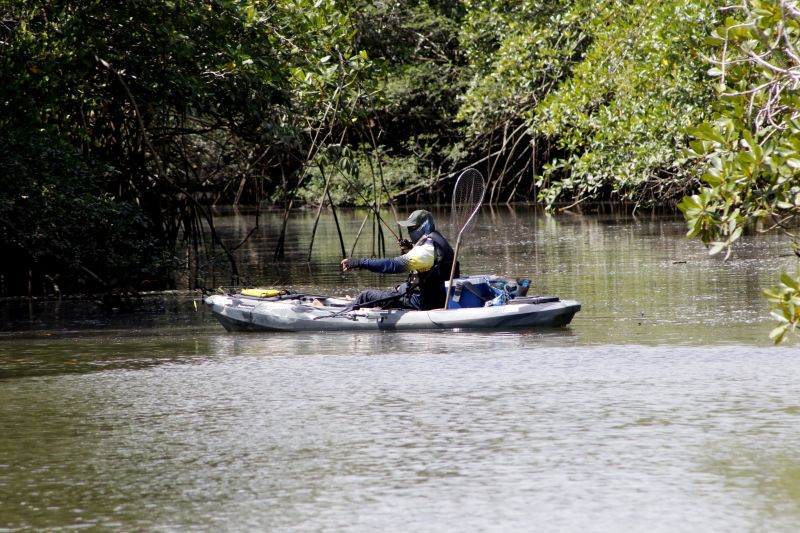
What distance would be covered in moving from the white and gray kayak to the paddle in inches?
36.6

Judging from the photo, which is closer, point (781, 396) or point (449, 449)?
point (449, 449)

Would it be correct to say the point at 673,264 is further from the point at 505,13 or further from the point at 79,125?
the point at 505,13

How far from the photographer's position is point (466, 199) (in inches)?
469

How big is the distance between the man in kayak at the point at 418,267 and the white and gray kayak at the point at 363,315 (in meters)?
0.21

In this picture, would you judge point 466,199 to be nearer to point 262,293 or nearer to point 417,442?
point 262,293

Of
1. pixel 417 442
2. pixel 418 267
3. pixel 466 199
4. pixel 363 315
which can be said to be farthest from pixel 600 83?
pixel 417 442

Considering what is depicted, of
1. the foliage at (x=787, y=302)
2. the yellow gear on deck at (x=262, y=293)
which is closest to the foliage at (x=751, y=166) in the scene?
the foliage at (x=787, y=302)

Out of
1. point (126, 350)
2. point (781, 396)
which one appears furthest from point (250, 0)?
point (781, 396)

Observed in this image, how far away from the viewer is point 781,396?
788 centimetres

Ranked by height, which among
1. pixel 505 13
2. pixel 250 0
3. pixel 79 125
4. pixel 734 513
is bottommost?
pixel 734 513

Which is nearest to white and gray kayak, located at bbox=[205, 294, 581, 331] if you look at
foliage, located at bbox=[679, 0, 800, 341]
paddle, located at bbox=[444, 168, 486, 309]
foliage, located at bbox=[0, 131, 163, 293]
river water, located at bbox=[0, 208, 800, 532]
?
river water, located at bbox=[0, 208, 800, 532]

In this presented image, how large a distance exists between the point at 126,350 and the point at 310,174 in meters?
22.8

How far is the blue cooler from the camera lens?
11125mm

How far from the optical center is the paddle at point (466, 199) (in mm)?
11781
